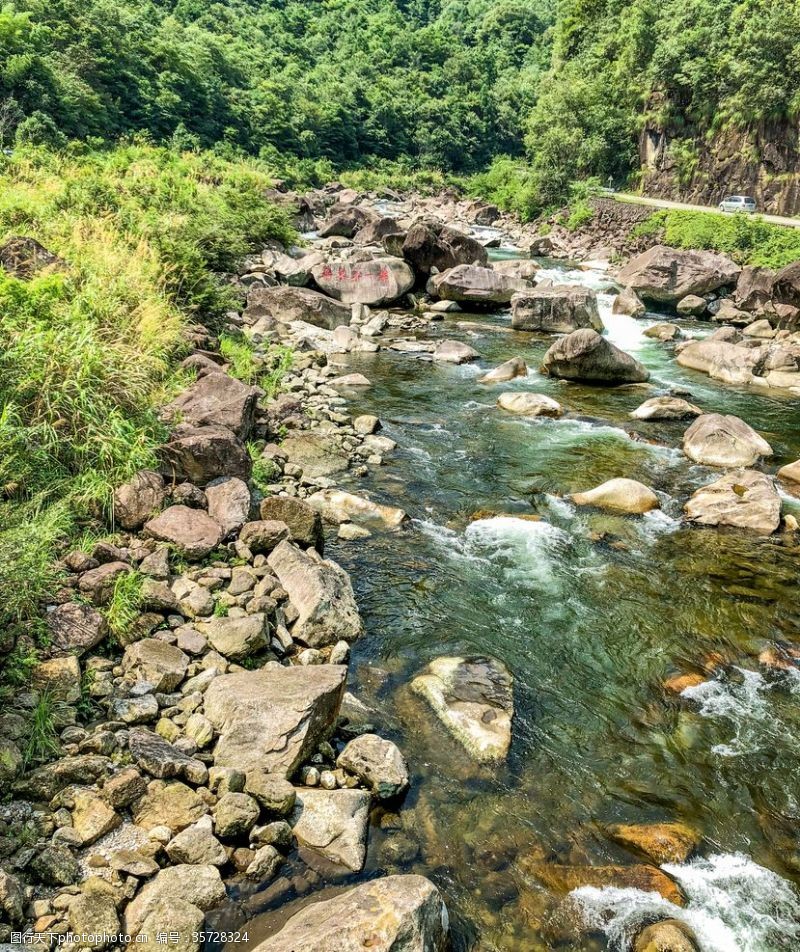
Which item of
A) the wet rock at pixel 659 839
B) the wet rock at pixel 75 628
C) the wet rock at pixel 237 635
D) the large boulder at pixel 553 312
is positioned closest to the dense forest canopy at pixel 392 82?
the large boulder at pixel 553 312

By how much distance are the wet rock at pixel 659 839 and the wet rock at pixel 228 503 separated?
4.58 metres

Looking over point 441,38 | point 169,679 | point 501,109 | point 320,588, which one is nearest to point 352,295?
point 320,588

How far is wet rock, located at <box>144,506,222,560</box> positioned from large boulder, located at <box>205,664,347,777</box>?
5.60ft

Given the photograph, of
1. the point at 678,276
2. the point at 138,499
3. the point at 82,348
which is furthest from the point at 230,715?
the point at 678,276

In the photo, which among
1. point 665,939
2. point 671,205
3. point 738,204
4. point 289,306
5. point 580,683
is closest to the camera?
point 665,939

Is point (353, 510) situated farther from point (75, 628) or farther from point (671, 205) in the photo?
point (671, 205)

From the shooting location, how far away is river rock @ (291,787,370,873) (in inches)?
169

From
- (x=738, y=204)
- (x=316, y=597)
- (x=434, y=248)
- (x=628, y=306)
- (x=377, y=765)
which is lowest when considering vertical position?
(x=377, y=765)

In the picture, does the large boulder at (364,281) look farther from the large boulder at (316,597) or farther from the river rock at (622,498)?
the large boulder at (316,597)

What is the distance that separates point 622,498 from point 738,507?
5.46 ft

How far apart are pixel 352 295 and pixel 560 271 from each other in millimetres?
13906

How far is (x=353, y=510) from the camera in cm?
920

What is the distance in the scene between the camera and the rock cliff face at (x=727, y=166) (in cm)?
3850

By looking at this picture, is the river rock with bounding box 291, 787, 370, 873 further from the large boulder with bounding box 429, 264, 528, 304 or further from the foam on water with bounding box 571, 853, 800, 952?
the large boulder with bounding box 429, 264, 528, 304
